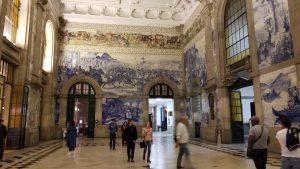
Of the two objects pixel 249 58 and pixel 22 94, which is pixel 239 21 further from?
pixel 22 94

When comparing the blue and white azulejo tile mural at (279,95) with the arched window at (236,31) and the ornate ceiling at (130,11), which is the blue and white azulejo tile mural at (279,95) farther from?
the ornate ceiling at (130,11)

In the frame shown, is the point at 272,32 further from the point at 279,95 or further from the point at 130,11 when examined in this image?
the point at 130,11

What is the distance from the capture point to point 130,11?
2064cm

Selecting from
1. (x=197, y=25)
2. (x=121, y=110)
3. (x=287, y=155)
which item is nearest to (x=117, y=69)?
(x=121, y=110)

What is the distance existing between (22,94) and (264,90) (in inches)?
410

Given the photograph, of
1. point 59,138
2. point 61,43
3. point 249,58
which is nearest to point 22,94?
point 59,138

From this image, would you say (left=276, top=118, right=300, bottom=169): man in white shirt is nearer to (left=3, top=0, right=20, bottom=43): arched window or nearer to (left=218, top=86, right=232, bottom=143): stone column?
(left=218, top=86, right=232, bottom=143): stone column

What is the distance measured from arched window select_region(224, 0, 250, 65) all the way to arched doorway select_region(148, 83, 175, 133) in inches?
305

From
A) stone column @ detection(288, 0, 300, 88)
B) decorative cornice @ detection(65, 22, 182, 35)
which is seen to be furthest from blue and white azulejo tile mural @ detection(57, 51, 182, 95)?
stone column @ detection(288, 0, 300, 88)

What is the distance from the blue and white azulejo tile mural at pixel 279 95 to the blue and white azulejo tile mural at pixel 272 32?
1.80 ft

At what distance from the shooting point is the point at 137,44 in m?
20.9

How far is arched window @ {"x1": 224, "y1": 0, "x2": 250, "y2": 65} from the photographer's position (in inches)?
493

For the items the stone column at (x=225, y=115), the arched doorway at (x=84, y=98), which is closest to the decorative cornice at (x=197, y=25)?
the stone column at (x=225, y=115)

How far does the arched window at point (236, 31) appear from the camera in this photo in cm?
1252
